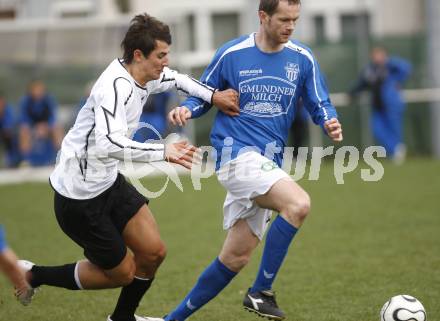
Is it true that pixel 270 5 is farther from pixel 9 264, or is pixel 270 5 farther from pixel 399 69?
pixel 399 69

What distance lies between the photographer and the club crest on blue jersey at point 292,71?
510cm

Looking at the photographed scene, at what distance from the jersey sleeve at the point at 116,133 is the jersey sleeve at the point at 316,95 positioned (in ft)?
3.59

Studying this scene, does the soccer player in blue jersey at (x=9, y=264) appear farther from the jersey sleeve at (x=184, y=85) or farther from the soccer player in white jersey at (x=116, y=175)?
the jersey sleeve at (x=184, y=85)

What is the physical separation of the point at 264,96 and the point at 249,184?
57cm

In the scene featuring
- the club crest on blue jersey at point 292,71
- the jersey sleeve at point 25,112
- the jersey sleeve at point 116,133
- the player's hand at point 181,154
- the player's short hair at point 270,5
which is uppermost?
the player's short hair at point 270,5

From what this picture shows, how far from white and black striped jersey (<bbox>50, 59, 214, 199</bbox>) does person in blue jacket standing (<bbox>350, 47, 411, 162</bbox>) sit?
1100cm

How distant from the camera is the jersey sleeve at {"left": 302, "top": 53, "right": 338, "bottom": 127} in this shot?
16.9 feet

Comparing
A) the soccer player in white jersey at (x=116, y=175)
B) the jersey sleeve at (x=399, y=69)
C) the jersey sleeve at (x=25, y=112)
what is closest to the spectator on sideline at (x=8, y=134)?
the jersey sleeve at (x=25, y=112)

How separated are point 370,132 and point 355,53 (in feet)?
5.76

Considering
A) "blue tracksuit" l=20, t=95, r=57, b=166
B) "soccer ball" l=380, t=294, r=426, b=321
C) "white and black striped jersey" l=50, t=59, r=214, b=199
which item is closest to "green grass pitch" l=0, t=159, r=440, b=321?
"soccer ball" l=380, t=294, r=426, b=321

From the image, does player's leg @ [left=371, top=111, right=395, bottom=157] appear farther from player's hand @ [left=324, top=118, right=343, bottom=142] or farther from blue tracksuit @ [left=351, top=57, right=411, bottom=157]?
player's hand @ [left=324, top=118, right=343, bottom=142]

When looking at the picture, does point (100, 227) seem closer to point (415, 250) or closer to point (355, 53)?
point (415, 250)

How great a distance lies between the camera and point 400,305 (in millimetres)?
4832

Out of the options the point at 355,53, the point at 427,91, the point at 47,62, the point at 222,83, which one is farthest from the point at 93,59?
the point at 222,83
